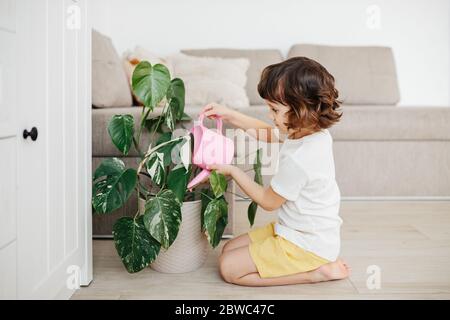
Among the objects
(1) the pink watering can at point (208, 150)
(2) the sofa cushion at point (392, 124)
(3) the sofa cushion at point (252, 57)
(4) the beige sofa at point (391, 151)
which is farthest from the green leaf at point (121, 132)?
(3) the sofa cushion at point (252, 57)

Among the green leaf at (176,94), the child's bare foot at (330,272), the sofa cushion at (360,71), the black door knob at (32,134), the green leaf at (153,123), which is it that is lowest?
the child's bare foot at (330,272)

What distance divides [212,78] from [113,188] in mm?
1511

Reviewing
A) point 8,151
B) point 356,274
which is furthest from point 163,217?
point 356,274

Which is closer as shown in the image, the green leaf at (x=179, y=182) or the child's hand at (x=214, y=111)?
the green leaf at (x=179, y=182)

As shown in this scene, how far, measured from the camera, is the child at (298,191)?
134 cm

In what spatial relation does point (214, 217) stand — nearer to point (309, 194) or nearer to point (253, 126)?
point (309, 194)

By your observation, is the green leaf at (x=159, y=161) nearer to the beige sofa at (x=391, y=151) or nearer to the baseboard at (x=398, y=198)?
the beige sofa at (x=391, y=151)

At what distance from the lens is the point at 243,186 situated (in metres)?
1.40

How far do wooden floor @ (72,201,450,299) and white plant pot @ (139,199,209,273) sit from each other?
0.09ft

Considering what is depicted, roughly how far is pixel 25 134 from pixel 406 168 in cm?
207

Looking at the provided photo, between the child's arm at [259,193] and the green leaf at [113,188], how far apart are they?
0.29 m

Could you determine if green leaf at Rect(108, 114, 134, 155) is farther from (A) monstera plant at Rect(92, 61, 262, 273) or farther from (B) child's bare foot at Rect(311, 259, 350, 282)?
(B) child's bare foot at Rect(311, 259, 350, 282)

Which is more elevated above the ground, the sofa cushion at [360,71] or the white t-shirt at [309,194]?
the sofa cushion at [360,71]

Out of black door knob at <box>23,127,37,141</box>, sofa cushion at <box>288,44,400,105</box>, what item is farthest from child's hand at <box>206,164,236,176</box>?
sofa cushion at <box>288,44,400,105</box>
